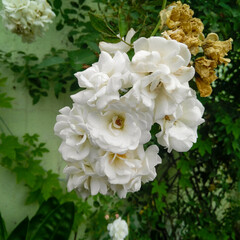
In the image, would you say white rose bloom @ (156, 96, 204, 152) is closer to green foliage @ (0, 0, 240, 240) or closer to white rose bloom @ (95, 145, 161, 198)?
white rose bloom @ (95, 145, 161, 198)

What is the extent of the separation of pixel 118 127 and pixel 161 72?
0.12 metres

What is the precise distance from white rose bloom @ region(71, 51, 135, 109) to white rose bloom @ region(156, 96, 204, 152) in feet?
0.37

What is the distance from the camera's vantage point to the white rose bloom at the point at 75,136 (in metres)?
0.47

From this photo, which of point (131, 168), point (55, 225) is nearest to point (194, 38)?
point (131, 168)

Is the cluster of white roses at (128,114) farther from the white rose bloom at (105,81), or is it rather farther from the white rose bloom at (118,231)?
the white rose bloom at (118,231)

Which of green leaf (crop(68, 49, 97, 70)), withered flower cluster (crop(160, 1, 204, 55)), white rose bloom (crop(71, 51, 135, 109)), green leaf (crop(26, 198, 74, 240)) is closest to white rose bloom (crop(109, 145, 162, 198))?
white rose bloom (crop(71, 51, 135, 109))

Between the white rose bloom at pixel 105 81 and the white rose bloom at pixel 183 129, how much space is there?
0.37 feet

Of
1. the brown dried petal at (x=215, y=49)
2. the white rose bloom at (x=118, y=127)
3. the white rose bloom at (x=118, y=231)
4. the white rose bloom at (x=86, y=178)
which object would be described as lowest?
the white rose bloom at (x=118, y=231)

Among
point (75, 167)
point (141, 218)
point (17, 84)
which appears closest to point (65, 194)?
point (141, 218)

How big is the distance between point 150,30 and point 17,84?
1.27 meters

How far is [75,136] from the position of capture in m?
0.49

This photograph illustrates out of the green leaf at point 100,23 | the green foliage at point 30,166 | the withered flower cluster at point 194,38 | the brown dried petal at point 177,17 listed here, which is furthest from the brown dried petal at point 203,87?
A: the green foliage at point 30,166

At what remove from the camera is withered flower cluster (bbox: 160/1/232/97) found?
0.50 meters

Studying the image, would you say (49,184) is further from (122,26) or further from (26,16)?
(122,26)
